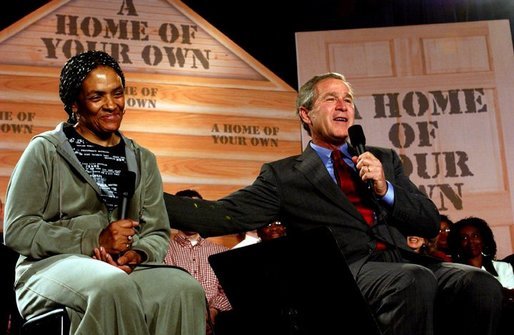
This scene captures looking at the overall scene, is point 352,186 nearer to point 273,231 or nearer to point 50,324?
point 50,324

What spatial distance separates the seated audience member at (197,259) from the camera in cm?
449

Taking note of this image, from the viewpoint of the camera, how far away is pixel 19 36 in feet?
17.2

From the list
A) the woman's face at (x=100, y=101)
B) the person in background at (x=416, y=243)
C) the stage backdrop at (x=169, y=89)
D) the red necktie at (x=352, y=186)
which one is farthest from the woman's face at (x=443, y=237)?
the woman's face at (x=100, y=101)

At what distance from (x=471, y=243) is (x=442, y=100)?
1467mm

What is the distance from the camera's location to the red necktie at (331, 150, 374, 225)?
304 centimetres

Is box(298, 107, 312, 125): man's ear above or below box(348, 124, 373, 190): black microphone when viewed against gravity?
above

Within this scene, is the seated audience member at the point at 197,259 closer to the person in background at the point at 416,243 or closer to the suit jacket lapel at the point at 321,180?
the person in background at the point at 416,243

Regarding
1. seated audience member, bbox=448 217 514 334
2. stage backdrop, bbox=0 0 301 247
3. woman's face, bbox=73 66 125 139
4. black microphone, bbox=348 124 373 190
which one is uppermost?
stage backdrop, bbox=0 0 301 247

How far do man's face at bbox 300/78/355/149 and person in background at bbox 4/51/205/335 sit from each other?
0.93 m

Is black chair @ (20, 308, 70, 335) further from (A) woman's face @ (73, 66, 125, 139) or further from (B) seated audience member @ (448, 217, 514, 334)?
(B) seated audience member @ (448, 217, 514, 334)

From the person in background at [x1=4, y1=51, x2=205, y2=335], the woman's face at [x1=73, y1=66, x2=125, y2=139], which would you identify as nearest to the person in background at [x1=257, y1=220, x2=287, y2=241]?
the person in background at [x1=4, y1=51, x2=205, y2=335]

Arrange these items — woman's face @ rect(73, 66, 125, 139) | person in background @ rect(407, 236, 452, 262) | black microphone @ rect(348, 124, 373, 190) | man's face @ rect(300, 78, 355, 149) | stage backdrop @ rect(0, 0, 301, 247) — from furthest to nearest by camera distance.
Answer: stage backdrop @ rect(0, 0, 301, 247)
person in background @ rect(407, 236, 452, 262)
man's face @ rect(300, 78, 355, 149)
black microphone @ rect(348, 124, 373, 190)
woman's face @ rect(73, 66, 125, 139)

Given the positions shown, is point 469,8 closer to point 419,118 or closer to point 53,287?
point 419,118

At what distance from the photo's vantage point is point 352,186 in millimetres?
3096
